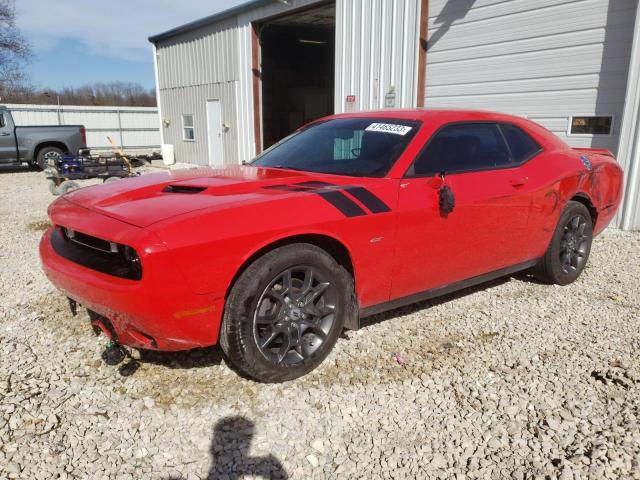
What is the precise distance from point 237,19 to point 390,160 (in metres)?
12.2

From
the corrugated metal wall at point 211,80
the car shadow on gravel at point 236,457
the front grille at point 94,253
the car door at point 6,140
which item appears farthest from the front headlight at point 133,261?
the car door at point 6,140

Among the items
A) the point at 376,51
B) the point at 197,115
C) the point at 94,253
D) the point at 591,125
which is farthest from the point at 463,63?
the point at 197,115

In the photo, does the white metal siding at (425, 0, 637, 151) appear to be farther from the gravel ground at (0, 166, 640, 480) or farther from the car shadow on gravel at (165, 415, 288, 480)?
the car shadow on gravel at (165, 415, 288, 480)

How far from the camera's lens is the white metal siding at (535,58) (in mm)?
6684

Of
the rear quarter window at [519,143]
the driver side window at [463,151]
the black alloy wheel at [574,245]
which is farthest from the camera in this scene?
the black alloy wheel at [574,245]

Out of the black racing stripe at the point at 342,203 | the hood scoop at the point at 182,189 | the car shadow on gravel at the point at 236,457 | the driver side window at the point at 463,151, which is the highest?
the driver side window at the point at 463,151

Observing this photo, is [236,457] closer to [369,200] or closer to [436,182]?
[369,200]

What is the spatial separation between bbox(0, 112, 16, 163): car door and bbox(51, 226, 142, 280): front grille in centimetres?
1333

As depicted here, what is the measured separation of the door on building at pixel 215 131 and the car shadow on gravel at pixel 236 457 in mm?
13534

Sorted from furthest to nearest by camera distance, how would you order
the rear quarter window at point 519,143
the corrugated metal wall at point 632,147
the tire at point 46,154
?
1. the tire at point 46,154
2. the corrugated metal wall at point 632,147
3. the rear quarter window at point 519,143

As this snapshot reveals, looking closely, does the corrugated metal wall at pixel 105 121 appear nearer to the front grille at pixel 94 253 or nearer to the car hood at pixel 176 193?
the car hood at pixel 176 193

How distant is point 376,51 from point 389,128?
22.3 ft

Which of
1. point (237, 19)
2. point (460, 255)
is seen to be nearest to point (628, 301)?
point (460, 255)

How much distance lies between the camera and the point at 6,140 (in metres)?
14.0
